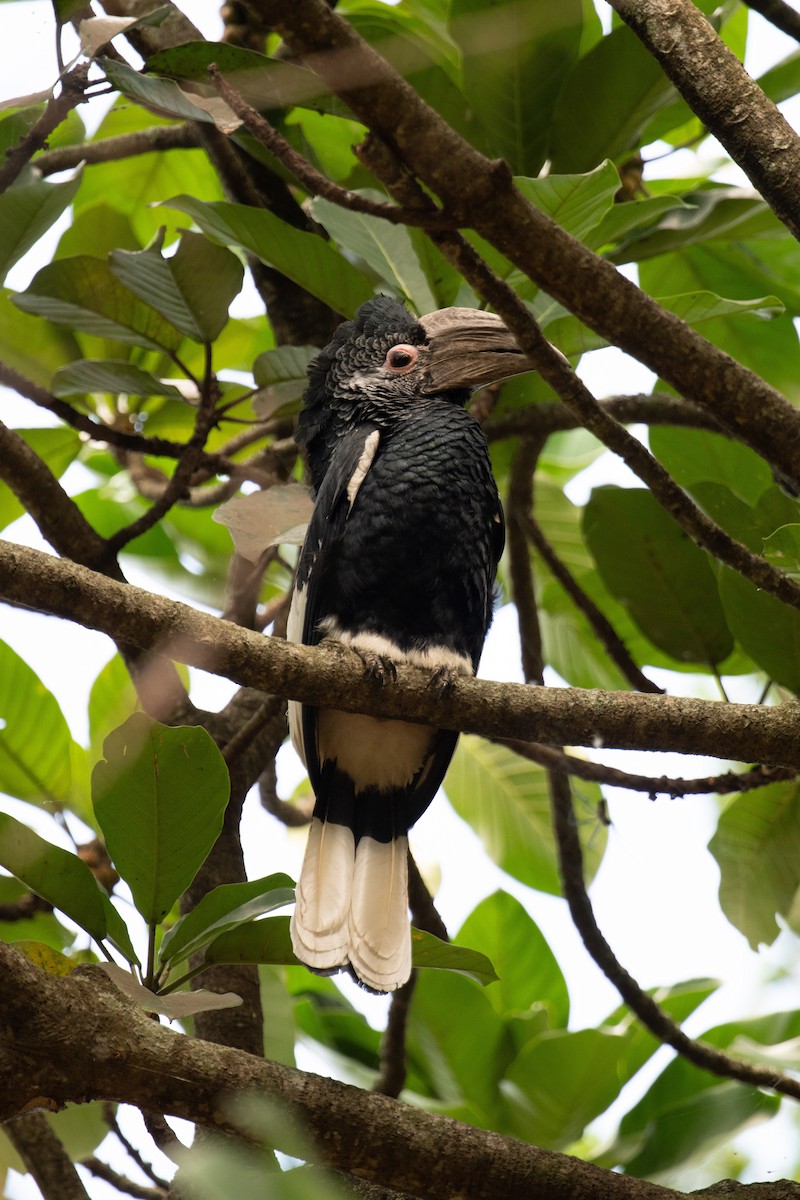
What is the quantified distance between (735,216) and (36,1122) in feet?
8.07

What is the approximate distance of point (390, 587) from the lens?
2639mm

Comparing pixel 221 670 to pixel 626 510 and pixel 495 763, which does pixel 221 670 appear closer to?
pixel 626 510

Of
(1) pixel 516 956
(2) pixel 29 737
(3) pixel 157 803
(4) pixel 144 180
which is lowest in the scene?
(3) pixel 157 803

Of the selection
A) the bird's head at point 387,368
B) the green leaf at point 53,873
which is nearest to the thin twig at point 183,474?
the bird's head at point 387,368

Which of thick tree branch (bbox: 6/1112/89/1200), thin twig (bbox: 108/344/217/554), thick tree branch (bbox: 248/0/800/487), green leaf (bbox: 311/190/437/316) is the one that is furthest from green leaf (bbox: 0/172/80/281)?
thick tree branch (bbox: 6/1112/89/1200)

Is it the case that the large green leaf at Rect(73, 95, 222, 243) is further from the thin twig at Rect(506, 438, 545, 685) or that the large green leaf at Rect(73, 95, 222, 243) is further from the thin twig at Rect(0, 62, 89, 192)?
the thin twig at Rect(506, 438, 545, 685)

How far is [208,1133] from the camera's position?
6.84ft

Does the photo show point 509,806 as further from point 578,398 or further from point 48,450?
point 578,398

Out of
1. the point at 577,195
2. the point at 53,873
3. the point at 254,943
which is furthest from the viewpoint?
the point at 577,195

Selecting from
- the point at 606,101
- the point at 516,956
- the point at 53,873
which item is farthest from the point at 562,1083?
the point at 606,101

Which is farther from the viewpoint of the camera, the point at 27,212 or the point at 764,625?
the point at 27,212

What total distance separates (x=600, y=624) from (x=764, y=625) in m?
0.46

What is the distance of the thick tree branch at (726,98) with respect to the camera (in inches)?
80.8

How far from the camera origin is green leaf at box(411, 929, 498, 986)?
214 centimetres
